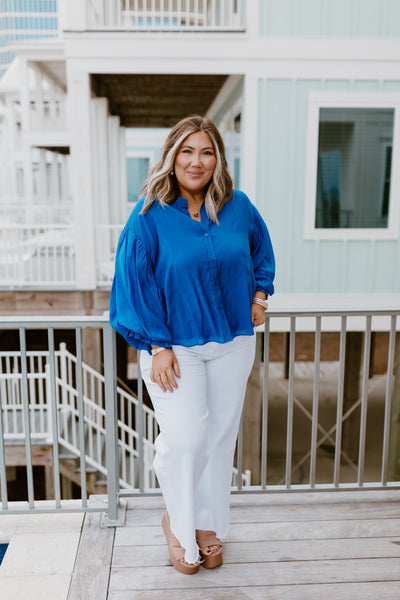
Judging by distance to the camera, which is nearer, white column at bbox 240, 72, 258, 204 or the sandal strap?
the sandal strap

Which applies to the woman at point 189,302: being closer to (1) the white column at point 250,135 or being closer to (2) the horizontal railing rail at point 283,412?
(2) the horizontal railing rail at point 283,412

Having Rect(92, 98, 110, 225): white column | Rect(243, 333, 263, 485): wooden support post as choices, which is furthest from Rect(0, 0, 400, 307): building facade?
Rect(243, 333, 263, 485): wooden support post

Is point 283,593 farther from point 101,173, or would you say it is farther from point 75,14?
point 101,173

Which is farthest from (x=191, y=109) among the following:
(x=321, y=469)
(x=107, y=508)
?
(x=107, y=508)

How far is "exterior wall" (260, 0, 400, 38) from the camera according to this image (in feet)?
19.2

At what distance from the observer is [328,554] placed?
219cm

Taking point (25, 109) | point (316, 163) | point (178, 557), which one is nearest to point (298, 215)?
point (316, 163)

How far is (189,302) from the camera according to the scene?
1.83 m

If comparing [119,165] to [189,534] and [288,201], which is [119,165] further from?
[189,534]

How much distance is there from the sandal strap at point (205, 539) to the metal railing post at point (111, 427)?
1.40 feet

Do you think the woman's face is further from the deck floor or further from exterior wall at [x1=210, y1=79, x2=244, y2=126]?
exterior wall at [x1=210, y1=79, x2=244, y2=126]

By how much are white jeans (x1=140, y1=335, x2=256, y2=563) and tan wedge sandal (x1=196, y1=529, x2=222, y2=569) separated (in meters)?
0.07

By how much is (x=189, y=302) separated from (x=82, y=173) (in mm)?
4929

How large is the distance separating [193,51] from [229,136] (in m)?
1.98
